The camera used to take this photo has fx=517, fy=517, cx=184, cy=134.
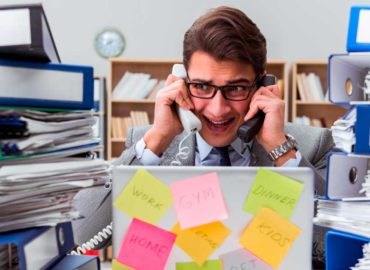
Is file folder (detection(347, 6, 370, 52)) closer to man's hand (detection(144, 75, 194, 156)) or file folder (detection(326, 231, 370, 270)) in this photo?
file folder (detection(326, 231, 370, 270))

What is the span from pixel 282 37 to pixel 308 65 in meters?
0.47

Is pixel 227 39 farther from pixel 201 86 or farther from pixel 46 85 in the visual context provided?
pixel 46 85

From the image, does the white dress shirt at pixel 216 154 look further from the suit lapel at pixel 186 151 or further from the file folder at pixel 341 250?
the file folder at pixel 341 250

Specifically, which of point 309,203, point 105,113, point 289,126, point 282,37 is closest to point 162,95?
point 289,126

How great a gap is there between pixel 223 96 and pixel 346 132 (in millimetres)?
507

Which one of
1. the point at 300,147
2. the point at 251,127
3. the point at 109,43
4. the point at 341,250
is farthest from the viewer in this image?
the point at 109,43

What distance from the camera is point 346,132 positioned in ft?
2.89

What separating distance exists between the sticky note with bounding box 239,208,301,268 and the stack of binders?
0.77 feet

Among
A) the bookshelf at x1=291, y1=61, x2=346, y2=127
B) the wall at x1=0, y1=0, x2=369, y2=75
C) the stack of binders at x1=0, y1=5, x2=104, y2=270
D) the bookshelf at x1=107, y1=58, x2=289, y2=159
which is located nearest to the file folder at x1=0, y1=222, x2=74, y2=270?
the stack of binders at x1=0, y1=5, x2=104, y2=270

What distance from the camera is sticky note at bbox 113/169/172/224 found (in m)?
0.66

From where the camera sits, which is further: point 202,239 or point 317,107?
point 317,107

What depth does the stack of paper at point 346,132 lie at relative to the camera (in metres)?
0.87

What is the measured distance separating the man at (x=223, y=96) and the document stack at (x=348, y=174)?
35cm

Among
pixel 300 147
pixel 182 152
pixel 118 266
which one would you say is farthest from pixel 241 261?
pixel 300 147
